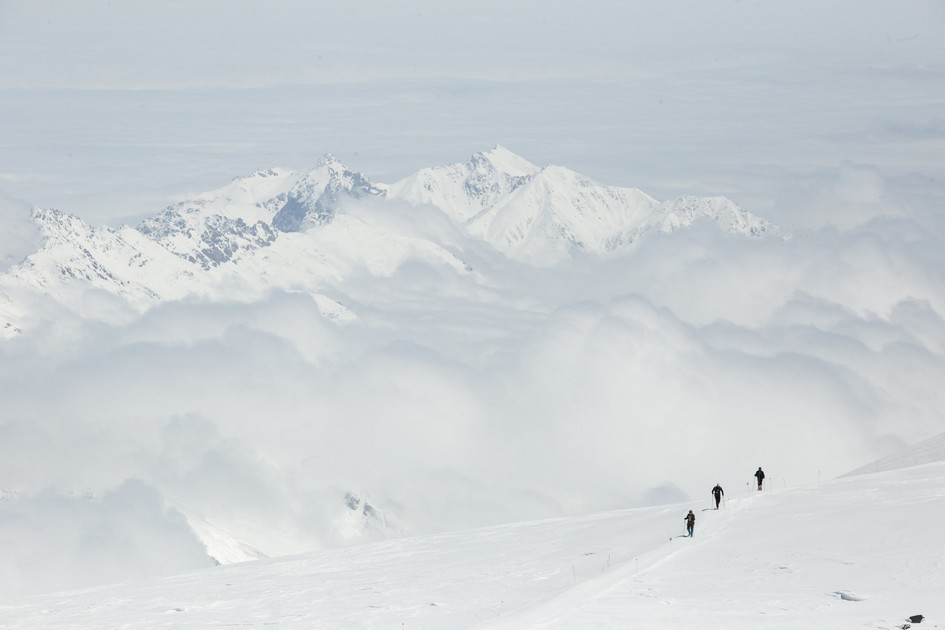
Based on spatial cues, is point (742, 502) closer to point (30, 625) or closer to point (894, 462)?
point (894, 462)

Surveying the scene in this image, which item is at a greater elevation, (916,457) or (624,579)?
(624,579)

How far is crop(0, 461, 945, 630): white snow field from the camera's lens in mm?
39812

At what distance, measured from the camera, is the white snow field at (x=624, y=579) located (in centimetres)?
3981

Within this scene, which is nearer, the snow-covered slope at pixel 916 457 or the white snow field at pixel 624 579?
the white snow field at pixel 624 579

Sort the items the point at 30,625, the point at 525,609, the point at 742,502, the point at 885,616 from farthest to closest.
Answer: the point at 742,502 → the point at 30,625 → the point at 525,609 → the point at 885,616

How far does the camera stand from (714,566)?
4738 centimetres

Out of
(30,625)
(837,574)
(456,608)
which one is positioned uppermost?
(837,574)

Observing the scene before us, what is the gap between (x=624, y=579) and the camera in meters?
46.0

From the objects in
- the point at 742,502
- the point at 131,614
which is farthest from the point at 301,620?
the point at 742,502

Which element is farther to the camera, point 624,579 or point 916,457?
point 916,457

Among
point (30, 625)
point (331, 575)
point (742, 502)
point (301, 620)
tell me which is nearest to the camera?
point (301, 620)

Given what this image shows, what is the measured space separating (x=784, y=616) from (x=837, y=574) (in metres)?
6.51

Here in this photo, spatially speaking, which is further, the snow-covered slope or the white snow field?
the snow-covered slope

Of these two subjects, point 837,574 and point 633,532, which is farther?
point 633,532
